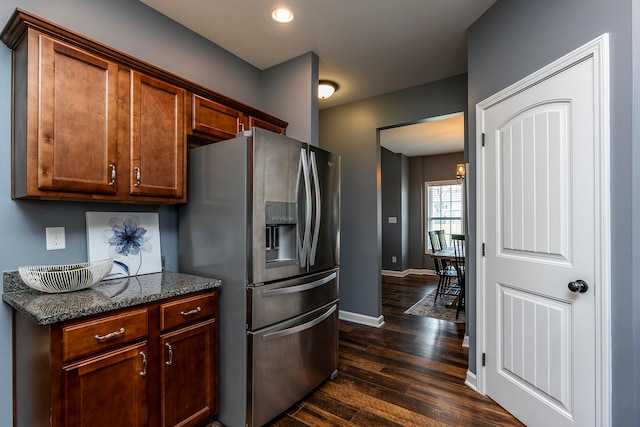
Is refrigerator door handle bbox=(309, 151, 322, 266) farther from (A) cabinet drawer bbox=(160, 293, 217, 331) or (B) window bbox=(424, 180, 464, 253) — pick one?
(B) window bbox=(424, 180, 464, 253)

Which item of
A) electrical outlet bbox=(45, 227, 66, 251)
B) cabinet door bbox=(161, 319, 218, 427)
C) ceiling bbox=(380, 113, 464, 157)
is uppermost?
ceiling bbox=(380, 113, 464, 157)

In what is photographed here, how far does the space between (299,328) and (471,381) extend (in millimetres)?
1424

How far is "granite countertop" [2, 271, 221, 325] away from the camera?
4.21 ft

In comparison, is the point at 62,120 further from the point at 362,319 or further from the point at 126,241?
the point at 362,319

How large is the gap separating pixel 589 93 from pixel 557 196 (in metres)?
0.54

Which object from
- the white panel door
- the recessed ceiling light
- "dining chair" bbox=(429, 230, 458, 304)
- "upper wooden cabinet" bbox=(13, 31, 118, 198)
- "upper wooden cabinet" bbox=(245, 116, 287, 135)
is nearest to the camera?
"upper wooden cabinet" bbox=(13, 31, 118, 198)

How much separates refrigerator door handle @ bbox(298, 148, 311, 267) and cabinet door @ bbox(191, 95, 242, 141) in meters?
0.66

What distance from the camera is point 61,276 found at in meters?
1.51

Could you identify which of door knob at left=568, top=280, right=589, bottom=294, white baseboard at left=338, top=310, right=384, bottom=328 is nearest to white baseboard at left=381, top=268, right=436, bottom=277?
white baseboard at left=338, top=310, right=384, bottom=328

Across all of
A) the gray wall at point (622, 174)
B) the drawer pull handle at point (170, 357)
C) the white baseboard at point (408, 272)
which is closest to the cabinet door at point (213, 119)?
the drawer pull handle at point (170, 357)

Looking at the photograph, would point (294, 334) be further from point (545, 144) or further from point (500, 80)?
point (500, 80)

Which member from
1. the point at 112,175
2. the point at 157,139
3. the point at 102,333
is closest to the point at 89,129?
the point at 112,175

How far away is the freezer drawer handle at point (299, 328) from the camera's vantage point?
73.5 inches

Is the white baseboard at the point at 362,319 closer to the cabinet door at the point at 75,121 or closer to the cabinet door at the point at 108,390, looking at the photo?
the cabinet door at the point at 108,390
